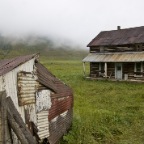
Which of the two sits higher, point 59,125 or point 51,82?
point 51,82

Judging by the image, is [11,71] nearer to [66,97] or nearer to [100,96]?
[66,97]

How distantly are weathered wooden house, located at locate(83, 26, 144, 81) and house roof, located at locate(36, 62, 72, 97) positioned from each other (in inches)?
658

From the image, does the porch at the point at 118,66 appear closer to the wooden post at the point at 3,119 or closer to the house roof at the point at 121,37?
the house roof at the point at 121,37

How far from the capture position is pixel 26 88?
8859mm

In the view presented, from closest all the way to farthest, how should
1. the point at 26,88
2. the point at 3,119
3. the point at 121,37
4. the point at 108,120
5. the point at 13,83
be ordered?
the point at 3,119
the point at 13,83
the point at 26,88
the point at 108,120
the point at 121,37

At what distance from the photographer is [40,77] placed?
1009cm

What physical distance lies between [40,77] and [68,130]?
334cm

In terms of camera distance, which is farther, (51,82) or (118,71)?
(118,71)

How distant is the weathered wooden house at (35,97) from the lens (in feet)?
26.6

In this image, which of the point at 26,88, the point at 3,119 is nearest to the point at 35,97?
the point at 26,88

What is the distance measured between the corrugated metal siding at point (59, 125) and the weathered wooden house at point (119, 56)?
16.8m

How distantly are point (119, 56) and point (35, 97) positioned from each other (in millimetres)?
22358

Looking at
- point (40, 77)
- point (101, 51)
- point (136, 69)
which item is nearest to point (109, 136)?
Result: point (40, 77)

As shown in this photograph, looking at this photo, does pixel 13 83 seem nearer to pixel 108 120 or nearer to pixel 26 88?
pixel 26 88
